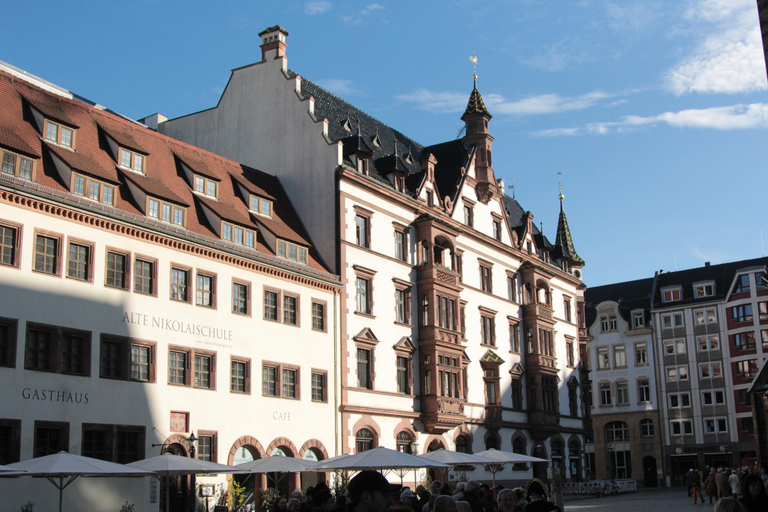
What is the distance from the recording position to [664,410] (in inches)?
3440

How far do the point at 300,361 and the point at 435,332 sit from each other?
33.9 ft

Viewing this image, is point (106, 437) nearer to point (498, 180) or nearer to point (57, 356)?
point (57, 356)

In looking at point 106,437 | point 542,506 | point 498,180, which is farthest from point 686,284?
point 542,506

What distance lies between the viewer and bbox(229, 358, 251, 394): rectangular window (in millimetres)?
35594

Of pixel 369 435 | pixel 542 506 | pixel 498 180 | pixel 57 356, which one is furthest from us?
pixel 498 180

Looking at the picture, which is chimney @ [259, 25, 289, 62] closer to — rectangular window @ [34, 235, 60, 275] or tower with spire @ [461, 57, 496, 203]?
tower with spire @ [461, 57, 496, 203]

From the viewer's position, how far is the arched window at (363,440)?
137 ft

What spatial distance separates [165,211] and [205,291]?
3.49 metres

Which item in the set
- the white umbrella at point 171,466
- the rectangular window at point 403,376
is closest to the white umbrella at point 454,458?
the white umbrella at point 171,466

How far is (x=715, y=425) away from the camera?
84812mm

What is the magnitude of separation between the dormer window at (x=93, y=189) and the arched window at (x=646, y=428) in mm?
68152

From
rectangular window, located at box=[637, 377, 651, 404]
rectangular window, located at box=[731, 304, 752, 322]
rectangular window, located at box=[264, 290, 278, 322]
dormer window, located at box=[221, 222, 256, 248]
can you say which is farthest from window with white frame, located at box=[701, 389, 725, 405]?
dormer window, located at box=[221, 222, 256, 248]

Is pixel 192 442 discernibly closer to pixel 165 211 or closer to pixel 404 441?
pixel 165 211

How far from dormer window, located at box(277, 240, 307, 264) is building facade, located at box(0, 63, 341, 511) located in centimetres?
10
